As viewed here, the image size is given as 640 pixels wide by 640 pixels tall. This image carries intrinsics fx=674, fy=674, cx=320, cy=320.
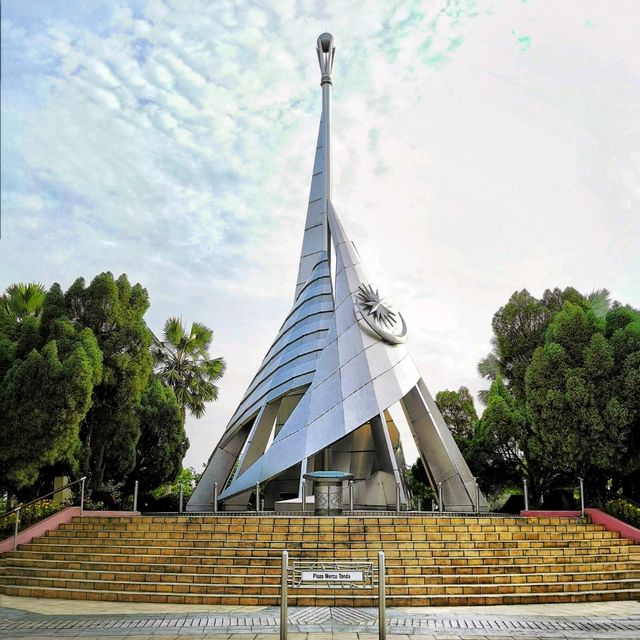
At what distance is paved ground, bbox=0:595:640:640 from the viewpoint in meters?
8.30

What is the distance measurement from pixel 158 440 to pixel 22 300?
7.30 m

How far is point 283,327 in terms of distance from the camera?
26.9 metres

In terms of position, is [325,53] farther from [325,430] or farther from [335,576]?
[335,576]

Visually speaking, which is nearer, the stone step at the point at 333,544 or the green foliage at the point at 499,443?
the stone step at the point at 333,544

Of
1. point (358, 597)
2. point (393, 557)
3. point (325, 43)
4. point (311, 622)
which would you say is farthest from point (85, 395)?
point (325, 43)

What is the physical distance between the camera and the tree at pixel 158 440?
26.1m

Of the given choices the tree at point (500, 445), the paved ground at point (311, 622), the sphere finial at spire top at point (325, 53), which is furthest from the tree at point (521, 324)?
the paved ground at point (311, 622)

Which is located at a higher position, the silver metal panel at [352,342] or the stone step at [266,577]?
the silver metal panel at [352,342]

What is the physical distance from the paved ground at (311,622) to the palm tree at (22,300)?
15.9 m

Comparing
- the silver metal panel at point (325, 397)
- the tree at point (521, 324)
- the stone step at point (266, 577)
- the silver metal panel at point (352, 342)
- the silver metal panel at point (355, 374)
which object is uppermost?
the tree at point (521, 324)

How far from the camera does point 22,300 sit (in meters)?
25.0

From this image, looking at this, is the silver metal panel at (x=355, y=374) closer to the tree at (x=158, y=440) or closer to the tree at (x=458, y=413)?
the tree at (x=158, y=440)

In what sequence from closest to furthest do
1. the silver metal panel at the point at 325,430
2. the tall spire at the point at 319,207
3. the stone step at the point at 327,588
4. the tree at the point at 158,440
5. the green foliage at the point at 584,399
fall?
1. the stone step at the point at 327,588
2. the silver metal panel at the point at 325,430
3. the green foliage at the point at 584,399
4. the tree at the point at 158,440
5. the tall spire at the point at 319,207

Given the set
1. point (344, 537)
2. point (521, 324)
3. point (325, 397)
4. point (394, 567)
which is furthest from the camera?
point (521, 324)
